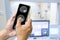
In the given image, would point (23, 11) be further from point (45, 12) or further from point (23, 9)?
point (45, 12)

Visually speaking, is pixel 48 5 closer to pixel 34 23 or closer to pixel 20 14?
pixel 34 23

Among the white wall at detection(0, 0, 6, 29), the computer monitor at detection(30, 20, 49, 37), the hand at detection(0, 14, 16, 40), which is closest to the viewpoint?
the hand at detection(0, 14, 16, 40)

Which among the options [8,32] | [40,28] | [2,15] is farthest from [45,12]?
[8,32]

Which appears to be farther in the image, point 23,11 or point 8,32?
point 8,32

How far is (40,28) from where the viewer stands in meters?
1.11

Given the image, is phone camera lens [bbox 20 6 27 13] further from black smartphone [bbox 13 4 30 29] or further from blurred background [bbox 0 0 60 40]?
blurred background [bbox 0 0 60 40]

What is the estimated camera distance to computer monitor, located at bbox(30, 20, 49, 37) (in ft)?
3.60

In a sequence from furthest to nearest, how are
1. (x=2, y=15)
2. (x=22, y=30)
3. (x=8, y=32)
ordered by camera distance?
(x=2, y=15), (x=8, y=32), (x=22, y=30)

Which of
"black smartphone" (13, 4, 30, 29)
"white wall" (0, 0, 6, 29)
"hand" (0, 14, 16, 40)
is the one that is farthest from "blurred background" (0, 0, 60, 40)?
"black smartphone" (13, 4, 30, 29)

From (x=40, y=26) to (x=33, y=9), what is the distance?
0.16 m

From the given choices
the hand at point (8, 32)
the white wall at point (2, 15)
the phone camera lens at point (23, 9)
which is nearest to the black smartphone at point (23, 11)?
the phone camera lens at point (23, 9)

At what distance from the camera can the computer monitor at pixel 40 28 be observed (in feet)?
3.60

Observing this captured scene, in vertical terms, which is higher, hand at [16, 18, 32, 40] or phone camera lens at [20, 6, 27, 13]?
phone camera lens at [20, 6, 27, 13]

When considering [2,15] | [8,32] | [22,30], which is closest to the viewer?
[22,30]
